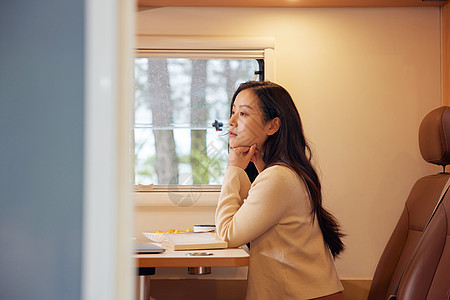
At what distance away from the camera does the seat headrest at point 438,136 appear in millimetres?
2363

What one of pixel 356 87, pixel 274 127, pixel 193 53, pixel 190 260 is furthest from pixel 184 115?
pixel 190 260

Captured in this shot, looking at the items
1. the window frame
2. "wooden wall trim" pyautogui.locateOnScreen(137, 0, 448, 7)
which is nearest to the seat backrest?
the window frame

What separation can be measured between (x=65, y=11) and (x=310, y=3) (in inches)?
98.7

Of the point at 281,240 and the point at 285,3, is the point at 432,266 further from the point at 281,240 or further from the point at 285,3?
the point at 285,3

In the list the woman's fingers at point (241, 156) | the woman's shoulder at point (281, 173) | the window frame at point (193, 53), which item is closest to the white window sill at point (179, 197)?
the window frame at point (193, 53)

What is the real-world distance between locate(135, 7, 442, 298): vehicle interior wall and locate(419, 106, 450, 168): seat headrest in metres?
0.60

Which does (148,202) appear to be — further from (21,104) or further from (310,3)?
(21,104)

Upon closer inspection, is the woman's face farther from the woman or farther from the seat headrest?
the seat headrest

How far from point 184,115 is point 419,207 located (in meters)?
1.30

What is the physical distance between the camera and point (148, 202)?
305cm

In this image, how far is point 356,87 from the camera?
3113mm

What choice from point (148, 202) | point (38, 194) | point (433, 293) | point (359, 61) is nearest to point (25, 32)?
point (38, 194)

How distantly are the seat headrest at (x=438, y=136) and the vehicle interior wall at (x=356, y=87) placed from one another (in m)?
0.60

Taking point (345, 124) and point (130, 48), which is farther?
point (345, 124)
